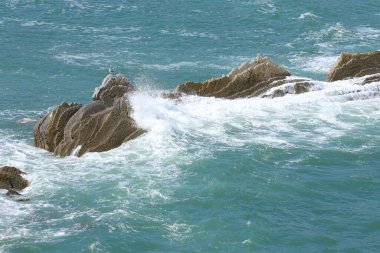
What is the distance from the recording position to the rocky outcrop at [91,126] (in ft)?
112

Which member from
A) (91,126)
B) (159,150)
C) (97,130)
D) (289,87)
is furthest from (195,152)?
(289,87)

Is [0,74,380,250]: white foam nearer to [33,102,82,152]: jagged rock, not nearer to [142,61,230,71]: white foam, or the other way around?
[33,102,82,152]: jagged rock

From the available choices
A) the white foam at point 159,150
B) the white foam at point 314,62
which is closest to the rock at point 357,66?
the white foam at point 159,150

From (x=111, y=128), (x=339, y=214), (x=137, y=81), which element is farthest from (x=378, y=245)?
(x=137, y=81)

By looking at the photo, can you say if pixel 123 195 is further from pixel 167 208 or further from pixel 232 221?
pixel 232 221

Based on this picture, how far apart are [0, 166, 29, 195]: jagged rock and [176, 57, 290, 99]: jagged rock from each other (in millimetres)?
11923

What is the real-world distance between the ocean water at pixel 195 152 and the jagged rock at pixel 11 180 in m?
0.42

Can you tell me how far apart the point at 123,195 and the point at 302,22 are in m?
32.5

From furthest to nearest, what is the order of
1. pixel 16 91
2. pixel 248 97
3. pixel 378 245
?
pixel 16 91 < pixel 248 97 < pixel 378 245

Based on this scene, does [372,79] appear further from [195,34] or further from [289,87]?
[195,34]

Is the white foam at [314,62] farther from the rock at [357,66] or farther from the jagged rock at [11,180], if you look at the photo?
the jagged rock at [11,180]

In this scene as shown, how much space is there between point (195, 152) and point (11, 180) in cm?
744

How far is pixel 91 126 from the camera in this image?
34375mm

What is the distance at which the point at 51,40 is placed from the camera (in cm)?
5475
